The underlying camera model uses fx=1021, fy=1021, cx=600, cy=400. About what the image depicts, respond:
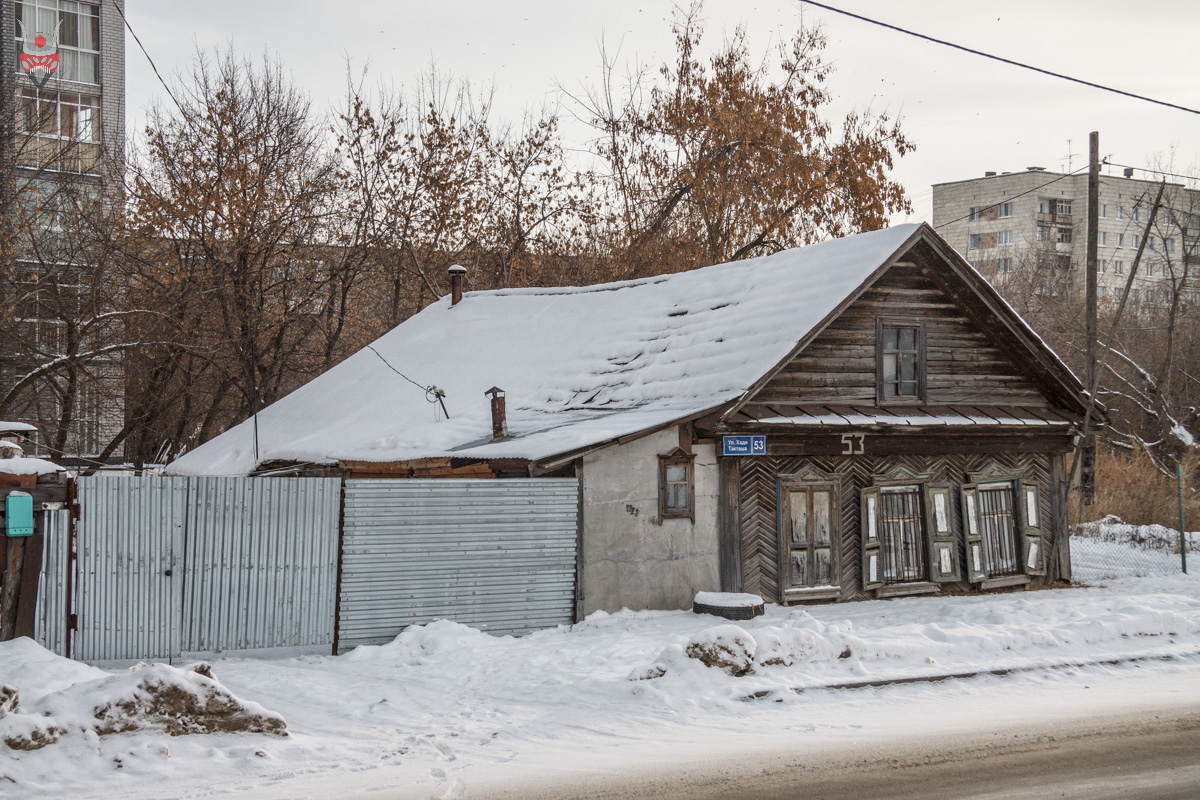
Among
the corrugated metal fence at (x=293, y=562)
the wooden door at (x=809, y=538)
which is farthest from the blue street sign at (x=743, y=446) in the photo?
the corrugated metal fence at (x=293, y=562)

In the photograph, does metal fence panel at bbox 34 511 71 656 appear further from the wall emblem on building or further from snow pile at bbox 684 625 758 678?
the wall emblem on building

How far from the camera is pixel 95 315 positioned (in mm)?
27281

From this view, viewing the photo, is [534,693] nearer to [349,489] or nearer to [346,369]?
[349,489]

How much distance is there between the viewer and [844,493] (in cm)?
1647

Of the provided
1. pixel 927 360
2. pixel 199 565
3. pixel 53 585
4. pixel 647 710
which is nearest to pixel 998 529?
pixel 927 360

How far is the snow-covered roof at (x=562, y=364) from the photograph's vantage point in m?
15.8

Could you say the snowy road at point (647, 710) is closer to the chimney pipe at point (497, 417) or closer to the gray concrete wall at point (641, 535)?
the gray concrete wall at point (641, 535)

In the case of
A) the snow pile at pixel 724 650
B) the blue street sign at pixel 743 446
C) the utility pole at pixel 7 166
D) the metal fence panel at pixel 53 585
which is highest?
the utility pole at pixel 7 166

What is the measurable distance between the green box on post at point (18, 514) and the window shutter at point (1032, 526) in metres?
15.5

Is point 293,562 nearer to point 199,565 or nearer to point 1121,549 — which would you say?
point 199,565

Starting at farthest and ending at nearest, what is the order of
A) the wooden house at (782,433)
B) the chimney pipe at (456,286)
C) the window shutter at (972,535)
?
the chimney pipe at (456,286), the window shutter at (972,535), the wooden house at (782,433)

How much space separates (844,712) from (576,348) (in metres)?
11.8

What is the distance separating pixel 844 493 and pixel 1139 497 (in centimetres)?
1453

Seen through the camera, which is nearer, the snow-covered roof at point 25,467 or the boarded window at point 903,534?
the snow-covered roof at point 25,467
